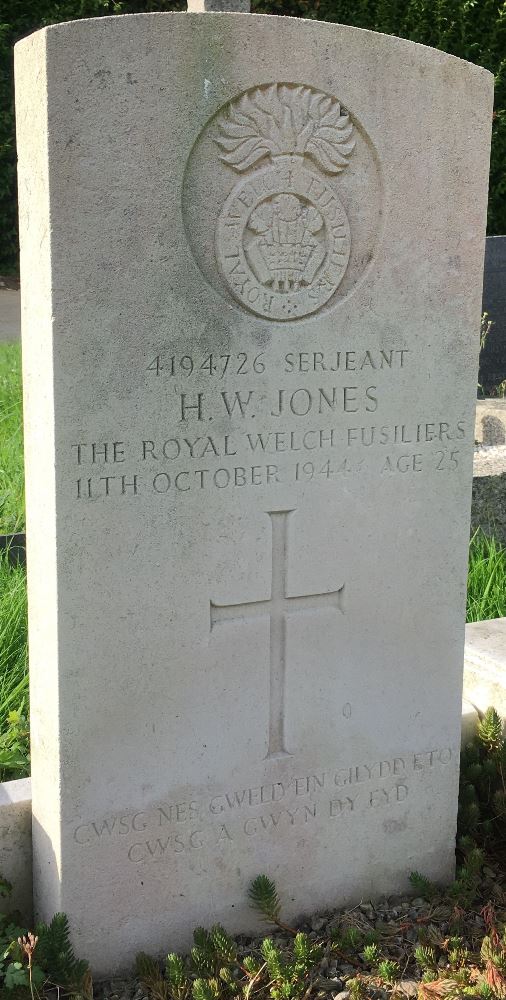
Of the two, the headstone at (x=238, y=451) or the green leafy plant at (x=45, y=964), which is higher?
the headstone at (x=238, y=451)

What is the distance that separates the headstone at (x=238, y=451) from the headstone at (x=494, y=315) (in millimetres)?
5727

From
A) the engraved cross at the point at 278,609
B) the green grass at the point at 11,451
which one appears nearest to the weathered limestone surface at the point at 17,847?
the engraved cross at the point at 278,609

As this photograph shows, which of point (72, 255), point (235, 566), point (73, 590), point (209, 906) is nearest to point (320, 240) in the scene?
point (72, 255)

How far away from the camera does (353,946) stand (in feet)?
8.47

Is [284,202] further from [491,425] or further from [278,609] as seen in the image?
[491,425]

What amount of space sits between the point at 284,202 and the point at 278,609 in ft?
3.02

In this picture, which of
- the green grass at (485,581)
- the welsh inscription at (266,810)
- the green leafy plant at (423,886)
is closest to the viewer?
the welsh inscription at (266,810)

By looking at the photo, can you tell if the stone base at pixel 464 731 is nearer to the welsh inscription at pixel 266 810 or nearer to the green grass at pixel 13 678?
the welsh inscription at pixel 266 810

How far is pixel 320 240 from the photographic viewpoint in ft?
8.00

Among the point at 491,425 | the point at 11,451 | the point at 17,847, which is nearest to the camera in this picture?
the point at 17,847

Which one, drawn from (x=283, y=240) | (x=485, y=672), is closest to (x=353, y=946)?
(x=485, y=672)

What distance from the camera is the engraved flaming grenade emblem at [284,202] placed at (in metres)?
2.30

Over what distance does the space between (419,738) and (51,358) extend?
1.37 meters

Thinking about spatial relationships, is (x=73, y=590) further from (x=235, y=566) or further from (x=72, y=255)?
(x=72, y=255)
